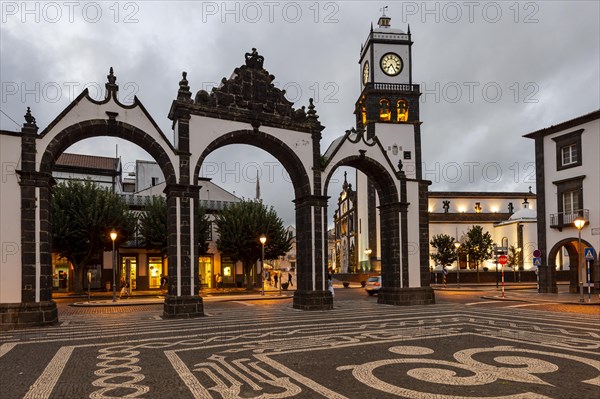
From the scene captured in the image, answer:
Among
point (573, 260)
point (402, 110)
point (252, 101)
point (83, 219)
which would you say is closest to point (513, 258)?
point (573, 260)

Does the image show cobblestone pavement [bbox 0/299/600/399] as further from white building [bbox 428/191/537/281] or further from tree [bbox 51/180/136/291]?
white building [bbox 428/191/537/281]

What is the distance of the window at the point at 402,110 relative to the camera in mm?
50906

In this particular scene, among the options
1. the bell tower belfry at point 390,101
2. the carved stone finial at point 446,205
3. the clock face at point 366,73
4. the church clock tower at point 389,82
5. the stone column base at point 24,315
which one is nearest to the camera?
the stone column base at point 24,315

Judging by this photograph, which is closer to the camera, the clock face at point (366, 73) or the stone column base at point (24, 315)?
the stone column base at point (24, 315)

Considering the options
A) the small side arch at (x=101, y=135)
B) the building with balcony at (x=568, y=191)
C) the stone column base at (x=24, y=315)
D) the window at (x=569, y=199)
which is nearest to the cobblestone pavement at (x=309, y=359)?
the stone column base at (x=24, y=315)

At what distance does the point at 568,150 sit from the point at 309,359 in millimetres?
27841

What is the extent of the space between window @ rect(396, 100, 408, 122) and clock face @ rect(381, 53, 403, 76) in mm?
3271

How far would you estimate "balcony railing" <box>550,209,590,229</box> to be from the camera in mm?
29219

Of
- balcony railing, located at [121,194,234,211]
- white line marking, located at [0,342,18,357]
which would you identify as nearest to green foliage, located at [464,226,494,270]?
balcony railing, located at [121,194,234,211]

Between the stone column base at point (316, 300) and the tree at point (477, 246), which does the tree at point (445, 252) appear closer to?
the tree at point (477, 246)

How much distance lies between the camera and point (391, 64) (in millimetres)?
51562

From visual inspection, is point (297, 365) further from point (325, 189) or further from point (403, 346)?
point (325, 189)

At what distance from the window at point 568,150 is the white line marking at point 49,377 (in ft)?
98.3

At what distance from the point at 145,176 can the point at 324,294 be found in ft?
123
